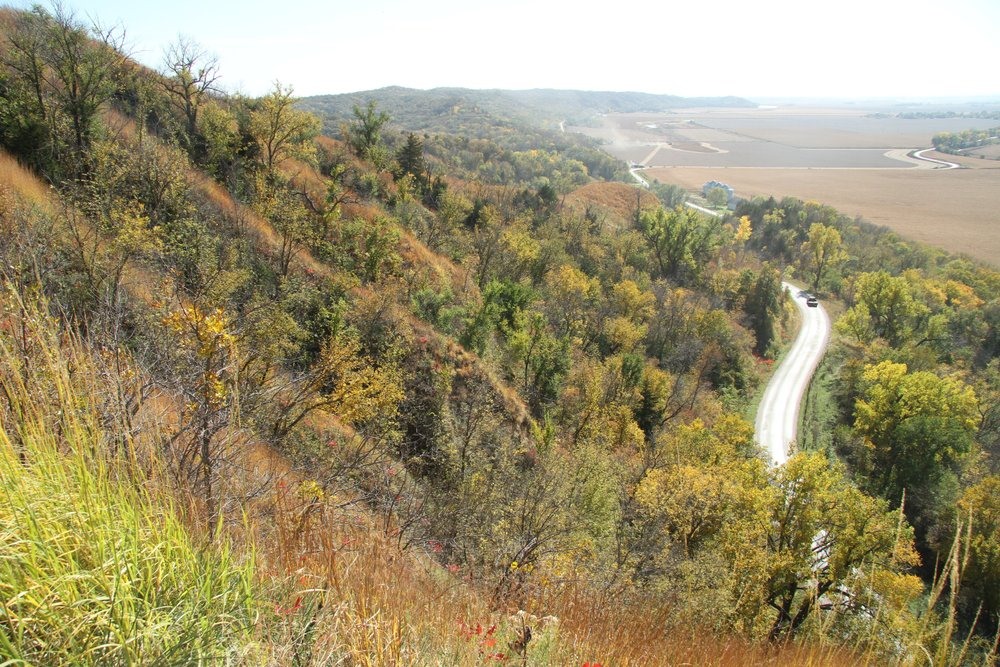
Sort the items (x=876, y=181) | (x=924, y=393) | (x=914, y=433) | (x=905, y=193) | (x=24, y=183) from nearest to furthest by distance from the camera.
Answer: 1. (x=24, y=183)
2. (x=914, y=433)
3. (x=924, y=393)
4. (x=905, y=193)
5. (x=876, y=181)

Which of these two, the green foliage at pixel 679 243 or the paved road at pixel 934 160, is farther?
the paved road at pixel 934 160

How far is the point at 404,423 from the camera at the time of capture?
20.1 metres

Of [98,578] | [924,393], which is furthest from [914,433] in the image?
[98,578]

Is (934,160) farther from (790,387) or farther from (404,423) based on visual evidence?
(404,423)

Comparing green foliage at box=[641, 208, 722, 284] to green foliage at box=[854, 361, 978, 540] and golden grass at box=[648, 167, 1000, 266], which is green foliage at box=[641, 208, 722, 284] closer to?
green foliage at box=[854, 361, 978, 540]

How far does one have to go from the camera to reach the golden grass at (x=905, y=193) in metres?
96.9

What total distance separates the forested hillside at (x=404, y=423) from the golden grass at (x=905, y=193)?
145 feet

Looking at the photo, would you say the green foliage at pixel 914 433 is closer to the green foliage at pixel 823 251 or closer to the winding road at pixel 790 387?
the winding road at pixel 790 387

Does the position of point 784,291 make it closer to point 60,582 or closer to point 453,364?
point 453,364

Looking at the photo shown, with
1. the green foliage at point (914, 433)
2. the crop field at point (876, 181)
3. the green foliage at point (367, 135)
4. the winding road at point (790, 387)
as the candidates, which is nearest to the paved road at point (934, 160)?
the crop field at point (876, 181)

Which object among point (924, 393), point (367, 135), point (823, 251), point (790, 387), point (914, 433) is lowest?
point (790, 387)

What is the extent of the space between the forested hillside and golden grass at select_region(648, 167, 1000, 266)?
1738 inches

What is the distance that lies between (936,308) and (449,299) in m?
62.2

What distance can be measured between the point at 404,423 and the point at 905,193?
155800 millimetres
